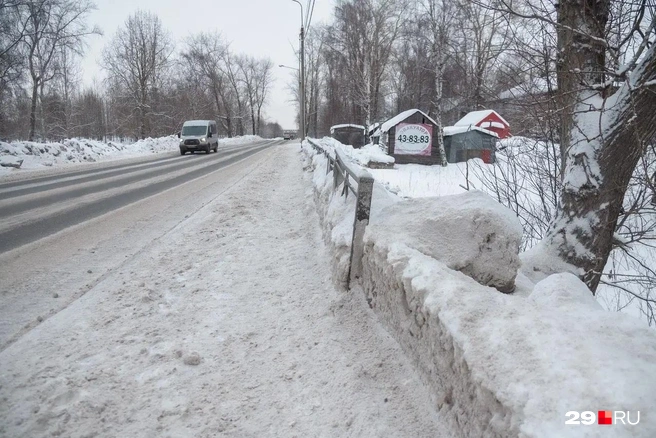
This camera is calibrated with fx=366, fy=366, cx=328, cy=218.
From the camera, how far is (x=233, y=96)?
65500 millimetres

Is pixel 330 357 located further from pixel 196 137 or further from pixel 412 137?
pixel 196 137

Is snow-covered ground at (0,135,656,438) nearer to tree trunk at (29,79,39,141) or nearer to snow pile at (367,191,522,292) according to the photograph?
snow pile at (367,191,522,292)

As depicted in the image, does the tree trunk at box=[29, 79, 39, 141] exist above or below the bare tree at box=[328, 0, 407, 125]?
below

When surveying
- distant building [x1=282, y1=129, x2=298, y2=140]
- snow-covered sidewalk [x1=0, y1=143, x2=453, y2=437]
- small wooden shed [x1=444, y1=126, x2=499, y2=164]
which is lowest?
snow-covered sidewalk [x1=0, y1=143, x2=453, y2=437]

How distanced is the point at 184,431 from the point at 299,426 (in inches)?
24.4

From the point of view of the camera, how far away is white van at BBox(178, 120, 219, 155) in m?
24.4

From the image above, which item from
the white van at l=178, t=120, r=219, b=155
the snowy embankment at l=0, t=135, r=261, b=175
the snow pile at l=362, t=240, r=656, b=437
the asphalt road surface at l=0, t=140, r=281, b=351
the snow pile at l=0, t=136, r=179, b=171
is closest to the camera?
the snow pile at l=362, t=240, r=656, b=437

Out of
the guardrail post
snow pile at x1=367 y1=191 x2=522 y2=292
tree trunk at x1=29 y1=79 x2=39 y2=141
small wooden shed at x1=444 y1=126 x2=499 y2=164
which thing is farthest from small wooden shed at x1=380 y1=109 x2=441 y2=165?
tree trunk at x1=29 y1=79 x2=39 y2=141

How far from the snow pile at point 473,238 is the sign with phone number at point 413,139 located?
2030cm

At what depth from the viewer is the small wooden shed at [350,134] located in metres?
30.6

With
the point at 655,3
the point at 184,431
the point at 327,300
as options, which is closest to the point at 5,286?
the point at 184,431

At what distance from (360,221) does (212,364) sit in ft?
5.81

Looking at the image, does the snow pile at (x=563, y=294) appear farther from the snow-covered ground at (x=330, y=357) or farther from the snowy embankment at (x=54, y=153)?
the snowy embankment at (x=54, y=153)

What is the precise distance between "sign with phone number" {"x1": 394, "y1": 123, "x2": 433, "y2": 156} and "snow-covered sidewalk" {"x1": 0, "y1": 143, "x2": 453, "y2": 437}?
19.7 m
